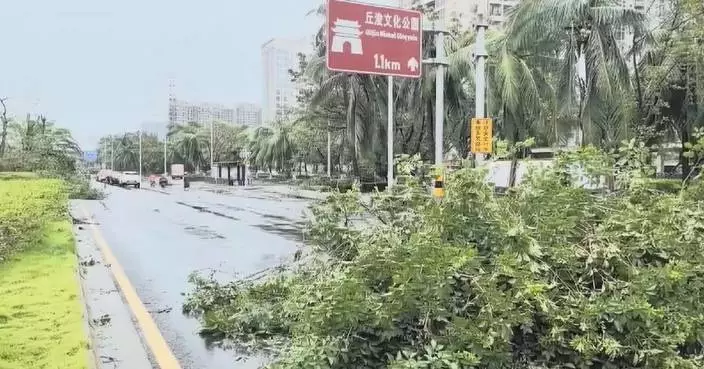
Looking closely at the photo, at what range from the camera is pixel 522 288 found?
10.5 feet

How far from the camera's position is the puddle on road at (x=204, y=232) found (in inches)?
536

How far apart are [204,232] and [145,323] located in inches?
347

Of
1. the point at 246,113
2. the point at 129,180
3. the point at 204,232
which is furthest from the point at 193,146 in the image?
the point at 204,232

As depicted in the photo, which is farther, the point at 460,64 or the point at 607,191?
the point at 460,64

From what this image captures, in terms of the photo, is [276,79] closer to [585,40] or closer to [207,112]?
[207,112]

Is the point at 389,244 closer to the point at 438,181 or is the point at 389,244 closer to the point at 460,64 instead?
the point at 438,181

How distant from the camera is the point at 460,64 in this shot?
24.7 m

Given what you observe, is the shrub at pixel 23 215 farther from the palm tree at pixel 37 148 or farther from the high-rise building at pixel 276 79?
the high-rise building at pixel 276 79

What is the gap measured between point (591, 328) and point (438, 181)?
1.29m

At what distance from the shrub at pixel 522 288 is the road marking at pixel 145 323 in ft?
4.76

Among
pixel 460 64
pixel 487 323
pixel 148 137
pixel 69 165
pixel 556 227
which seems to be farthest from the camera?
pixel 148 137

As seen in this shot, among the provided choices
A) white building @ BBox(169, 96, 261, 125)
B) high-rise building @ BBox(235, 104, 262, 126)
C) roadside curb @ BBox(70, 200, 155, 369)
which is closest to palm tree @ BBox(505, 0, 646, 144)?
roadside curb @ BBox(70, 200, 155, 369)

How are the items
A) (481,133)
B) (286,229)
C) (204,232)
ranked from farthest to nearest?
(286,229), (204,232), (481,133)

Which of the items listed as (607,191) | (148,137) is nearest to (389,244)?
(607,191)
